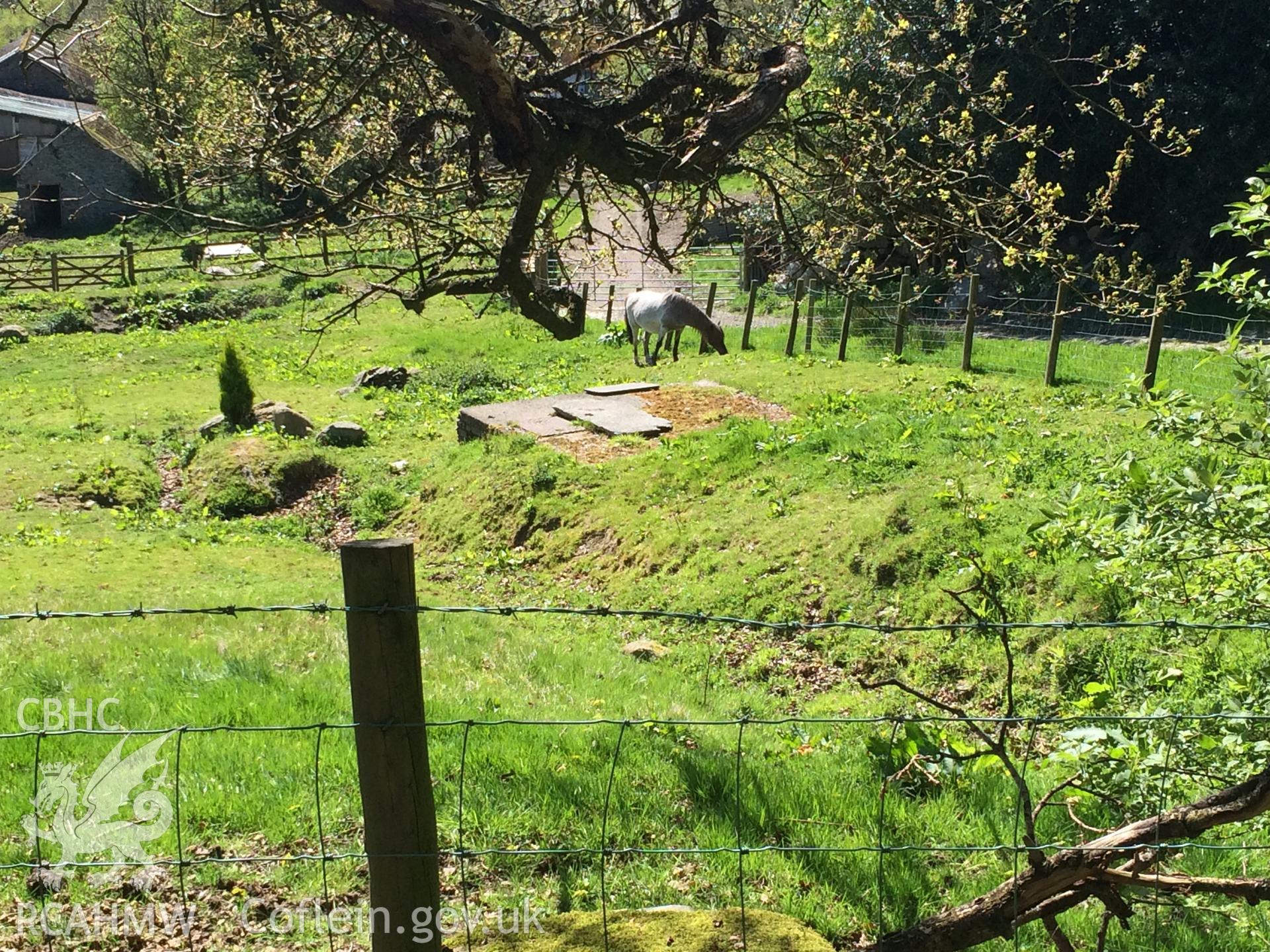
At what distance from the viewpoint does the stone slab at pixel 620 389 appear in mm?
16172

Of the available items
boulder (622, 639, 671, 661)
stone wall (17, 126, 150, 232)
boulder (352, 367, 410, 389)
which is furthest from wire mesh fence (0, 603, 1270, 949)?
stone wall (17, 126, 150, 232)

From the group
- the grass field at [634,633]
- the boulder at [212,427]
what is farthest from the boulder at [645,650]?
the boulder at [212,427]

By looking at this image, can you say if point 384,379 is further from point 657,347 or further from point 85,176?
point 85,176

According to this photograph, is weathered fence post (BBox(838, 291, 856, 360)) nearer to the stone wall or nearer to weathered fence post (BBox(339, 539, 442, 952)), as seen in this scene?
weathered fence post (BBox(339, 539, 442, 952))

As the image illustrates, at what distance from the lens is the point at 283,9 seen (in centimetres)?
747

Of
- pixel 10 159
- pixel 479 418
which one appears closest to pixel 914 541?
pixel 479 418

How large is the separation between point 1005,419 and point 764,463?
2769 millimetres

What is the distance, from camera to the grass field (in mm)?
4285

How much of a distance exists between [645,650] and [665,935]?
5.80 m

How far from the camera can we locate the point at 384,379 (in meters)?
20.7

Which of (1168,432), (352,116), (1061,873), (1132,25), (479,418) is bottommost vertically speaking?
(479,418)

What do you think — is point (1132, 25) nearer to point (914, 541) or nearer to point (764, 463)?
point (764, 463)

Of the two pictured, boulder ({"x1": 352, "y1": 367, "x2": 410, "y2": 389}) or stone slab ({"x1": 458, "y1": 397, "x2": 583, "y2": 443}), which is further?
Answer: boulder ({"x1": 352, "y1": 367, "x2": 410, "y2": 389})

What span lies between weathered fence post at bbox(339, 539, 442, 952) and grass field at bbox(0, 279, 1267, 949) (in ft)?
3.10
